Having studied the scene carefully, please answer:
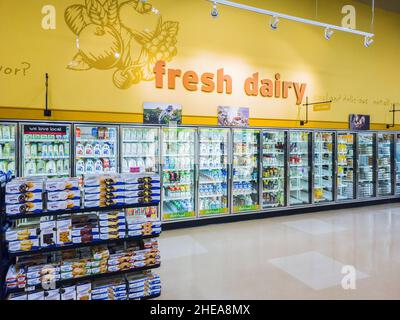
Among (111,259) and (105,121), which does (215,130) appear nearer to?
(105,121)

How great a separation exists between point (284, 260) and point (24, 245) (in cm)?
309

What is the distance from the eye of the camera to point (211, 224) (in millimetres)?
5988

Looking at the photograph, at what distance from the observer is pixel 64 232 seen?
2.70 meters

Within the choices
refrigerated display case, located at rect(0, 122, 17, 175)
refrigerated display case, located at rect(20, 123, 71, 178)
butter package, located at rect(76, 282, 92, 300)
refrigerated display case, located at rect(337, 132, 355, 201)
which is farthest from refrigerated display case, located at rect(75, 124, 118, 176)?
refrigerated display case, located at rect(337, 132, 355, 201)

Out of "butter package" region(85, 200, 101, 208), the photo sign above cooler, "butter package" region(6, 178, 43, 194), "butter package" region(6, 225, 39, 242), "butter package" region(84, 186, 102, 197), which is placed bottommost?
"butter package" region(6, 225, 39, 242)

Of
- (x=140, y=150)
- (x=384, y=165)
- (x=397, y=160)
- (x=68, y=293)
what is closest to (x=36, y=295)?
(x=68, y=293)

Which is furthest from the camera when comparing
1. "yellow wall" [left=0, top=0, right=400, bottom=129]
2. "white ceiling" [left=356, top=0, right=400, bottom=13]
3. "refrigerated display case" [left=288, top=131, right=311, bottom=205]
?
"white ceiling" [left=356, top=0, right=400, bottom=13]

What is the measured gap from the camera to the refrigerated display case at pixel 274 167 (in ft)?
22.3

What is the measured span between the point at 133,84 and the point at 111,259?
3565 millimetres

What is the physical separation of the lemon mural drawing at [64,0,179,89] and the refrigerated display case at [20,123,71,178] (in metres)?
1.19

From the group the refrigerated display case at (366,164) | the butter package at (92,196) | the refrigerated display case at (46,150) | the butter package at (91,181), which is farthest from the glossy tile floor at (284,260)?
the refrigerated display case at (46,150)

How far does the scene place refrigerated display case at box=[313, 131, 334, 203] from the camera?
750cm

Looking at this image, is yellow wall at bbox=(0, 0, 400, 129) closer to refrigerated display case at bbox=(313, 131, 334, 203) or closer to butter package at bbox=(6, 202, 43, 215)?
refrigerated display case at bbox=(313, 131, 334, 203)
